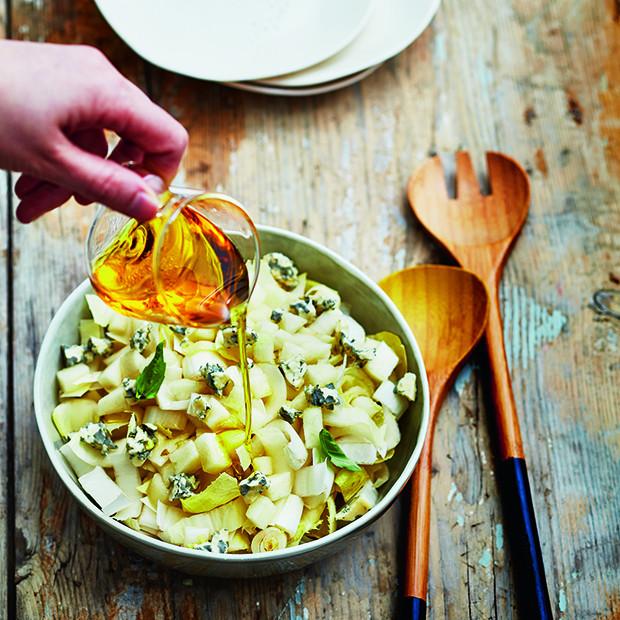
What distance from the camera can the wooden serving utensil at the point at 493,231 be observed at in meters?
1.30

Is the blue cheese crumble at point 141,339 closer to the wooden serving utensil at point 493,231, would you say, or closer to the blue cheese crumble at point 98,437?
the blue cheese crumble at point 98,437

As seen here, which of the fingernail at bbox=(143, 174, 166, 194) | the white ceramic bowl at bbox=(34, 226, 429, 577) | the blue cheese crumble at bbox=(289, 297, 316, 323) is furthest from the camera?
the blue cheese crumble at bbox=(289, 297, 316, 323)

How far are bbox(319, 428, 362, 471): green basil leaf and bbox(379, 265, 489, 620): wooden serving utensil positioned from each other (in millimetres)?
183

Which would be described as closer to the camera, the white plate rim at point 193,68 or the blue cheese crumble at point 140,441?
the blue cheese crumble at point 140,441

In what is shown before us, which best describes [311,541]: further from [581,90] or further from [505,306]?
[581,90]

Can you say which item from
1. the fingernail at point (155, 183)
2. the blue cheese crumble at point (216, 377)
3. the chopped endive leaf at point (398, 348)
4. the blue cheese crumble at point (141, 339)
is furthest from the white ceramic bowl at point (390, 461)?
the fingernail at point (155, 183)

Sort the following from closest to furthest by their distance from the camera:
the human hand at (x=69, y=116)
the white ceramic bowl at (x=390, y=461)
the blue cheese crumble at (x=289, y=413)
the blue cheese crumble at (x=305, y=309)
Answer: the human hand at (x=69, y=116), the white ceramic bowl at (x=390, y=461), the blue cheese crumble at (x=289, y=413), the blue cheese crumble at (x=305, y=309)

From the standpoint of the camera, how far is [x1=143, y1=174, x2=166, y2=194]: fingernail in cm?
93

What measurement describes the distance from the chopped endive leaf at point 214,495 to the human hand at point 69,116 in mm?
412

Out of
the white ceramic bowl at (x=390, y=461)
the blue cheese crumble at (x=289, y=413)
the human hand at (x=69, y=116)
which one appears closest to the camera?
the human hand at (x=69, y=116)

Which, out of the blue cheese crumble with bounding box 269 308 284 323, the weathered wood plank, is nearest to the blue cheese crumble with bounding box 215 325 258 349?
the blue cheese crumble with bounding box 269 308 284 323

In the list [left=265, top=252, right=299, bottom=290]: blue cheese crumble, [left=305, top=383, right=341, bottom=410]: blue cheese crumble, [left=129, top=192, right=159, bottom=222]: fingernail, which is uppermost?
[left=129, top=192, right=159, bottom=222]: fingernail

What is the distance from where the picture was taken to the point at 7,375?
1.34 m

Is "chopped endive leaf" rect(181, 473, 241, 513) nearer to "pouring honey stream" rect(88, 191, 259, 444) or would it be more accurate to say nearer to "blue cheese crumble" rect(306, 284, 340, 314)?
Answer: "pouring honey stream" rect(88, 191, 259, 444)
